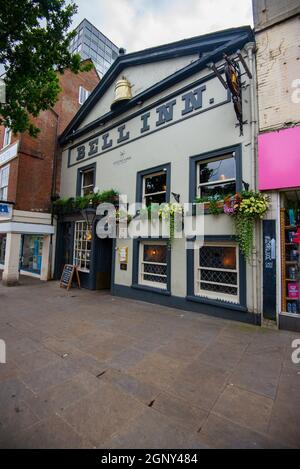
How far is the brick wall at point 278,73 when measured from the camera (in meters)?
5.40

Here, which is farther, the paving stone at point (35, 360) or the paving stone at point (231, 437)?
the paving stone at point (35, 360)

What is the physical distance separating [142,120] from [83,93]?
8774 mm

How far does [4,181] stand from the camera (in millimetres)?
11672

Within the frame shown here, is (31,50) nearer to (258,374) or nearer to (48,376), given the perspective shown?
(48,376)

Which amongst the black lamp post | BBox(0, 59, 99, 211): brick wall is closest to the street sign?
BBox(0, 59, 99, 211): brick wall

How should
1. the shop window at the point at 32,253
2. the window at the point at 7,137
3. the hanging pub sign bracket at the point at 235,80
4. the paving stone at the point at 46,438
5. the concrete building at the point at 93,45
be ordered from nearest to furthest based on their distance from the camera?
1. the paving stone at the point at 46,438
2. the hanging pub sign bracket at the point at 235,80
3. the window at the point at 7,137
4. the shop window at the point at 32,253
5. the concrete building at the point at 93,45

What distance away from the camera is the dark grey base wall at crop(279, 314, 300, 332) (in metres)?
4.97

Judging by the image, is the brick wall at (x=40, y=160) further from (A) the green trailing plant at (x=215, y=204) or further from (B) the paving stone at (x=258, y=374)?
(B) the paving stone at (x=258, y=374)

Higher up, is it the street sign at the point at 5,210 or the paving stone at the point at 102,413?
the street sign at the point at 5,210

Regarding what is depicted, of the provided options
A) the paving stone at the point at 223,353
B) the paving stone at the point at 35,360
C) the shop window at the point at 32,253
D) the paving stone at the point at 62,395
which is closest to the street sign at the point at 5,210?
the shop window at the point at 32,253

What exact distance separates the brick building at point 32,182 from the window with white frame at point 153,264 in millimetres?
6185

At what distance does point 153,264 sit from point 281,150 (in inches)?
197

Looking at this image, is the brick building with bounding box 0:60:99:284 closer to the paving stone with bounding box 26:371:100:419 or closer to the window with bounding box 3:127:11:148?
the window with bounding box 3:127:11:148

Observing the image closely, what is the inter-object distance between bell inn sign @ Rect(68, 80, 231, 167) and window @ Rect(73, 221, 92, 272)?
135 inches
